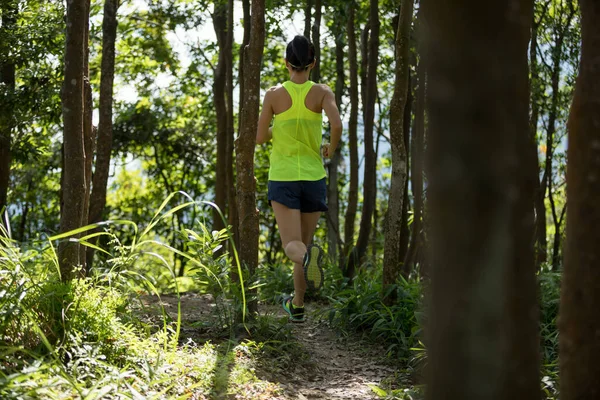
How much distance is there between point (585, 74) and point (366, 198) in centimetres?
523

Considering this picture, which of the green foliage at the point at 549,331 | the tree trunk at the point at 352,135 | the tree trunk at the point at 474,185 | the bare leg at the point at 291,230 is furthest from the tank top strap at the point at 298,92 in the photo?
the tree trunk at the point at 352,135

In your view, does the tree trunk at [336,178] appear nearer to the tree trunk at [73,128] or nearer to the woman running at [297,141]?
the woman running at [297,141]

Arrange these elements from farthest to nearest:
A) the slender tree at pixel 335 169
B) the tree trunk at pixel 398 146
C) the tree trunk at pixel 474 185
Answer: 1. the slender tree at pixel 335 169
2. the tree trunk at pixel 398 146
3. the tree trunk at pixel 474 185

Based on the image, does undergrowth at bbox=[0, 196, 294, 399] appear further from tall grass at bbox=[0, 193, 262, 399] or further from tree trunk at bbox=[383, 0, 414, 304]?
tree trunk at bbox=[383, 0, 414, 304]

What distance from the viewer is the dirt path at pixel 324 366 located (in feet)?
15.5

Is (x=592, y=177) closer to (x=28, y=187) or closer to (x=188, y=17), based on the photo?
(x=188, y=17)

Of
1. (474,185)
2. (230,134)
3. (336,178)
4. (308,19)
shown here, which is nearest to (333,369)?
(474,185)

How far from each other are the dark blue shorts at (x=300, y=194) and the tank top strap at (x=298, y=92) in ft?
2.01

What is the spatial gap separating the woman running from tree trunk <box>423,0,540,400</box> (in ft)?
11.5

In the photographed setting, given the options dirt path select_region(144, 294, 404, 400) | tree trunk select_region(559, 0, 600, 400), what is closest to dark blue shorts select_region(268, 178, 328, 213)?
dirt path select_region(144, 294, 404, 400)

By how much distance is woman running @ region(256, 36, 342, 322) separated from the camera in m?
5.95

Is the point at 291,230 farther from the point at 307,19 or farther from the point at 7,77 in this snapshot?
the point at 7,77

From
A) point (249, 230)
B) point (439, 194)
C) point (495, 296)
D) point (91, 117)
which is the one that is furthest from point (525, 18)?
point (91, 117)

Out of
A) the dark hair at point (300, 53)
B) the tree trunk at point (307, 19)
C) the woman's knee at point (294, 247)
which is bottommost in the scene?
the woman's knee at point (294, 247)
